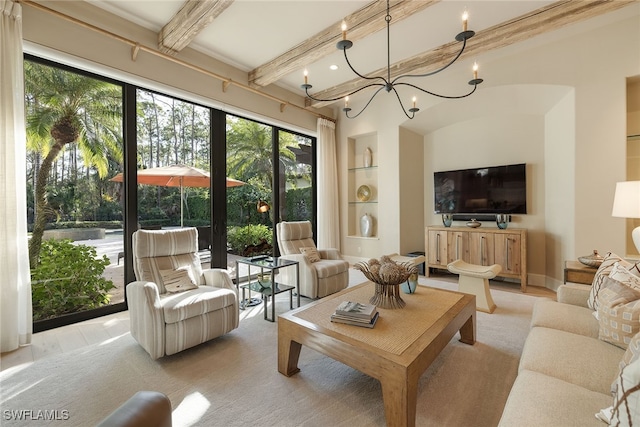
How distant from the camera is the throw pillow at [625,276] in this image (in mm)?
1613

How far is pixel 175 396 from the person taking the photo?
1.78 meters

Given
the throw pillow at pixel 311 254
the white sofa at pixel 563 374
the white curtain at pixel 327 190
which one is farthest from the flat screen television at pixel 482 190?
the white sofa at pixel 563 374

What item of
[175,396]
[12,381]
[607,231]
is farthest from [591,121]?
[12,381]

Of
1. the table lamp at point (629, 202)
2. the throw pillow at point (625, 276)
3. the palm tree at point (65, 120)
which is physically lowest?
the throw pillow at point (625, 276)

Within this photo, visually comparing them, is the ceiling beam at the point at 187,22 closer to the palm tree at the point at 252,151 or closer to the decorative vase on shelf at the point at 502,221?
the palm tree at the point at 252,151

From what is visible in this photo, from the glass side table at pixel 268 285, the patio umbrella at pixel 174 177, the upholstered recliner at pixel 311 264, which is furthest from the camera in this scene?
the upholstered recliner at pixel 311 264

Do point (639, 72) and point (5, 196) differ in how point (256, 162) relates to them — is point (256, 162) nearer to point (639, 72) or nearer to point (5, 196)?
point (5, 196)

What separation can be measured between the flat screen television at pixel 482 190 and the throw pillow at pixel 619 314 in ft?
10.1

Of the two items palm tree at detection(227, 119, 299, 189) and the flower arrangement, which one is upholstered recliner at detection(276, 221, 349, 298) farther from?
A: the flower arrangement

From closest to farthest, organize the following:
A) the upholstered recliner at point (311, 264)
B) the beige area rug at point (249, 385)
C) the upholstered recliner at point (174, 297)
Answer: the beige area rug at point (249, 385)
the upholstered recliner at point (174, 297)
the upholstered recliner at point (311, 264)

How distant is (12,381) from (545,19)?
17.8 ft

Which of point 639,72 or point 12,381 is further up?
point 639,72

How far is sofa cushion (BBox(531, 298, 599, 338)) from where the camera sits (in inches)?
68.7

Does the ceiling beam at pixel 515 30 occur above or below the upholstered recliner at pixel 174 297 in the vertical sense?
above
